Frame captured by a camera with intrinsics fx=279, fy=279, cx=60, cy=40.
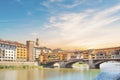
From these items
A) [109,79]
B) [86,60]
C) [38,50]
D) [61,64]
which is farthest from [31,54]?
[109,79]

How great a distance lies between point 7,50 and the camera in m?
88.5

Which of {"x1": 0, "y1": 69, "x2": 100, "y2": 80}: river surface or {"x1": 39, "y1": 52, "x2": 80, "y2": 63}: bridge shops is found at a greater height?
{"x1": 39, "y1": 52, "x2": 80, "y2": 63}: bridge shops

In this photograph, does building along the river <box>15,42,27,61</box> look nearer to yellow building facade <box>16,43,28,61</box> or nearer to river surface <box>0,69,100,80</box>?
yellow building facade <box>16,43,28,61</box>

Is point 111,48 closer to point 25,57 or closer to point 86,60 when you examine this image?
point 86,60

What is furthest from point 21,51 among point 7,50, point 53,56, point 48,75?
point 48,75

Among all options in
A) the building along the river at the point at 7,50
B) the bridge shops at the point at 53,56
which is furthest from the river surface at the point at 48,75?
the building along the river at the point at 7,50

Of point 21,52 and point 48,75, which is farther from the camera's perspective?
point 21,52

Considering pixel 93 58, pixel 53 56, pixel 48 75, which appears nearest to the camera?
pixel 48 75

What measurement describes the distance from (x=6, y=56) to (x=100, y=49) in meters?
34.3

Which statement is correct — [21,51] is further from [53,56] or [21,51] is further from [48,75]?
[48,75]

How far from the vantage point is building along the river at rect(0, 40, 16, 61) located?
8466 cm

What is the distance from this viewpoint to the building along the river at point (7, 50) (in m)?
84.7

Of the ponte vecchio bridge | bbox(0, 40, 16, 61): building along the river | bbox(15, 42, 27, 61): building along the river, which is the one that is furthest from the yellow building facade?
the ponte vecchio bridge

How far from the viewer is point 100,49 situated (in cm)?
6662
